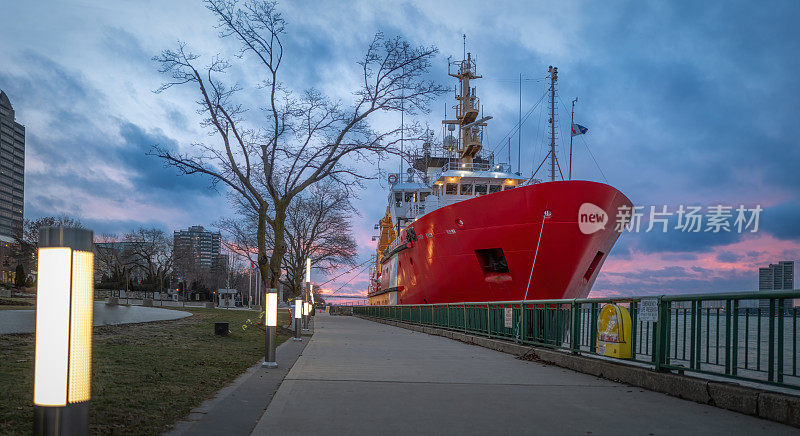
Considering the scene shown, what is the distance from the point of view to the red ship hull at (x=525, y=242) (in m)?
19.1

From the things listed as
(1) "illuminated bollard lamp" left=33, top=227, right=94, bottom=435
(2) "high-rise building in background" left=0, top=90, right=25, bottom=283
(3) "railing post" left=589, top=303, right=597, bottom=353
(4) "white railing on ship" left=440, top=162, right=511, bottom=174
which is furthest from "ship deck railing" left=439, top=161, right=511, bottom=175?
(2) "high-rise building in background" left=0, top=90, right=25, bottom=283

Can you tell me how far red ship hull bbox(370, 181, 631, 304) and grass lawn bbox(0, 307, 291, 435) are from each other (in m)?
10.3

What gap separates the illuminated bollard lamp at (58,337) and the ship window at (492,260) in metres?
19.2

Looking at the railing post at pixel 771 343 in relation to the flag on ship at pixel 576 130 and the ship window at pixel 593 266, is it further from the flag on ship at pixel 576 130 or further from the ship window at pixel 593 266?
the flag on ship at pixel 576 130

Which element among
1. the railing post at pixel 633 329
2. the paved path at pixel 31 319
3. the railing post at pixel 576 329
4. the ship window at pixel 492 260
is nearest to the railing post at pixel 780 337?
the railing post at pixel 633 329

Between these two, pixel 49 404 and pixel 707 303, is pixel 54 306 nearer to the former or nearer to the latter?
pixel 49 404

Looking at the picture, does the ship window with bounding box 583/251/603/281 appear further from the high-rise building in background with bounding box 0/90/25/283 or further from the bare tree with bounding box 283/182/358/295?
the high-rise building in background with bounding box 0/90/25/283

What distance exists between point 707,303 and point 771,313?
963 millimetres

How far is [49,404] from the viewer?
2.60m

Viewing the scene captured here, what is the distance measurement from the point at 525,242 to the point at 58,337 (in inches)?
705

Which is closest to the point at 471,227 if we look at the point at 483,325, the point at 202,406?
the point at 483,325

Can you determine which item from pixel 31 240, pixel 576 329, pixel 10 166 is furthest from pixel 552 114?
pixel 10 166

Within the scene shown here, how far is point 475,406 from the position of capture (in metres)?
5.61

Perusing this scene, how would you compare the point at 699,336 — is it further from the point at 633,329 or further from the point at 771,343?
the point at 633,329
